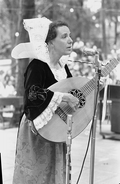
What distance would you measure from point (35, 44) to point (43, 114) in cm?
59

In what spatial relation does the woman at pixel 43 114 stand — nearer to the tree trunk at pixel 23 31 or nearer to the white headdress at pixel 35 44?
the white headdress at pixel 35 44

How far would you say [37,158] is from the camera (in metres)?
3.37

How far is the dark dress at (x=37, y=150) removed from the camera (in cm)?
322

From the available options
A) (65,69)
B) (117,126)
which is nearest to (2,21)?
(117,126)

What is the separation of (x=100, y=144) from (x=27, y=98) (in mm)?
4248

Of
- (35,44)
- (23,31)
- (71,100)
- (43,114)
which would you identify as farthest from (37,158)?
(23,31)

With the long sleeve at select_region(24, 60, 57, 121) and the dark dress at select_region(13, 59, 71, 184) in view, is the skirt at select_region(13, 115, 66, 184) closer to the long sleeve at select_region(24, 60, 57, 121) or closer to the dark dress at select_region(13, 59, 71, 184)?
the dark dress at select_region(13, 59, 71, 184)

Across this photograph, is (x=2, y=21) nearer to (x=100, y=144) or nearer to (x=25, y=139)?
(x=100, y=144)

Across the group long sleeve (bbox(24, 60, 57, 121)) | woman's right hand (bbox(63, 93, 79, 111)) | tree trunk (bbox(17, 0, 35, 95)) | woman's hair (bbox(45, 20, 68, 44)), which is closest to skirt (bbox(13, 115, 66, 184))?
long sleeve (bbox(24, 60, 57, 121))

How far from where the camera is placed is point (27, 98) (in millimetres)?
3211

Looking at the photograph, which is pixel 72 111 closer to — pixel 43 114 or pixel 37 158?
pixel 43 114

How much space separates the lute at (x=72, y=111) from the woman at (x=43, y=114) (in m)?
0.06

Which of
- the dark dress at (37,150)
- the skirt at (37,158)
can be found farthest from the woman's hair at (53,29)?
the skirt at (37,158)

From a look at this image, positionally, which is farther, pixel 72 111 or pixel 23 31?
pixel 23 31
